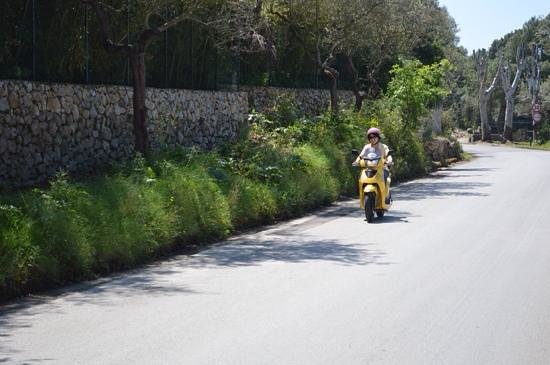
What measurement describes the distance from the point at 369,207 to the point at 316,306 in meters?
7.33

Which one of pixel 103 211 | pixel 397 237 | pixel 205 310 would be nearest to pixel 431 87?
pixel 397 237

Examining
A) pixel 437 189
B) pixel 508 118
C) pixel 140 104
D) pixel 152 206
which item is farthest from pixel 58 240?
pixel 508 118

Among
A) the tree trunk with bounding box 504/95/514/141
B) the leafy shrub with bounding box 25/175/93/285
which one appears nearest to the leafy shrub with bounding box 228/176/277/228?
the leafy shrub with bounding box 25/175/93/285

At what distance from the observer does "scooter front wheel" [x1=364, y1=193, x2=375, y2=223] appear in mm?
15469

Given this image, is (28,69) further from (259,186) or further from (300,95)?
(300,95)

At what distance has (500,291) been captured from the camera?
9.08m

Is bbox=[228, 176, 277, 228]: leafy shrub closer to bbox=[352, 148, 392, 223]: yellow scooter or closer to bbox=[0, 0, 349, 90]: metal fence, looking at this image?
bbox=[352, 148, 392, 223]: yellow scooter

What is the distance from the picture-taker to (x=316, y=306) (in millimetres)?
8297

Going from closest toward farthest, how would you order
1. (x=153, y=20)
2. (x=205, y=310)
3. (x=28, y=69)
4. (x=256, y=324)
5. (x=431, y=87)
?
(x=256, y=324) → (x=205, y=310) → (x=28, y=69) → (x=153, y=20) → (x=431, y=87)

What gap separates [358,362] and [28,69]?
11375 mm

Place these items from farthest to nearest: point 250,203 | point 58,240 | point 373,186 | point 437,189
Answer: point 437,189
point 373,186
point 250,203
point 58,240

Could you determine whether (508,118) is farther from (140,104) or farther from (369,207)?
(140,104)

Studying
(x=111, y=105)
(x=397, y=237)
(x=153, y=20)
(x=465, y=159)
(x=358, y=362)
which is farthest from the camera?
(x=465, y=159)

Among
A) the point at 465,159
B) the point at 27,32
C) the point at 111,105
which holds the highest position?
the point at 27,32
